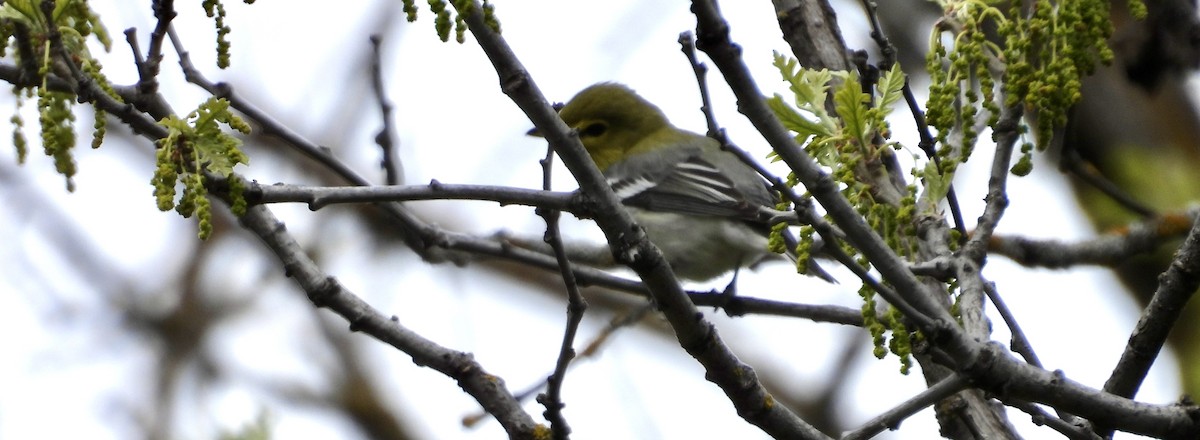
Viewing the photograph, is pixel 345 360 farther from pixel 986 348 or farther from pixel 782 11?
pixel 986 348

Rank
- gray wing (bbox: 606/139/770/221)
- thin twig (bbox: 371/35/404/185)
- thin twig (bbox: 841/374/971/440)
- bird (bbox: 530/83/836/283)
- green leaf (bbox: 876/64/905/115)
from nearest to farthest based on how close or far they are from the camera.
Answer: thin twig (bbox: 841/374/971/440) < green leaf (bbox: 876/64/905/115) < thin twig (bbox: 371/35/404/185) < bird (bbox: 530/83/836/283) < gray wing (bbox: 606/139/770/221)

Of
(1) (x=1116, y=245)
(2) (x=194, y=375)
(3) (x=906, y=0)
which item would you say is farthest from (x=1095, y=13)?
(2) (x=194, y=375)

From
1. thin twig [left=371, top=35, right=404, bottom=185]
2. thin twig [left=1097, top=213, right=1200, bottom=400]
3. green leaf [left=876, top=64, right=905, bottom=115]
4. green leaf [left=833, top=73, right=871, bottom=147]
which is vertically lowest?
thin twig [left=1097, top=213, right=1200, bottom=400]

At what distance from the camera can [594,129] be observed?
624 cm

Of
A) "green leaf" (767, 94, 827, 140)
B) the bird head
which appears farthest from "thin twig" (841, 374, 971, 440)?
the bird head

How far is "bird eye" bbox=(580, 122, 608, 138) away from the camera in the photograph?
244 inches

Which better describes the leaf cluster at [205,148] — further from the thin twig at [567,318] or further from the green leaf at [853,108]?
the green leaf at [853,108]

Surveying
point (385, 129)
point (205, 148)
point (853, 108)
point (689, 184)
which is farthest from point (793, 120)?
point (689, 184)

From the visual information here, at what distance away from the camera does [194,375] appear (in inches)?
245

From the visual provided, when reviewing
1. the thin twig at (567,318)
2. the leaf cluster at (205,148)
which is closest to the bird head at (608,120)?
the thin twig at (567,318)

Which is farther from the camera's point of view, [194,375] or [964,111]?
[194,375]

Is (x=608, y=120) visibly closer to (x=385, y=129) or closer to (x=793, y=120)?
(x=385, y=129)

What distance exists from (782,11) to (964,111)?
1.45m

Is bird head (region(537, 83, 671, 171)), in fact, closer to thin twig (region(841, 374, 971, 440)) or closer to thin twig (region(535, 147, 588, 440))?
thin twig (region(535, 147, 588, 440))
